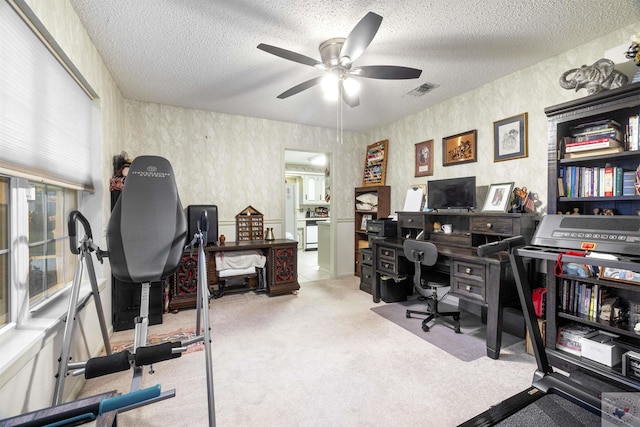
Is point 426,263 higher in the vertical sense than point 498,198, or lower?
lower

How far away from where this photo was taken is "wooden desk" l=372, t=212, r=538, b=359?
2291 millimetres

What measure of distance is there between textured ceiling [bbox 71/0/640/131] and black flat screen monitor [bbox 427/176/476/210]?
3.52ft

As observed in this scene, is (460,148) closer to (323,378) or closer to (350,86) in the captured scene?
(350,86)

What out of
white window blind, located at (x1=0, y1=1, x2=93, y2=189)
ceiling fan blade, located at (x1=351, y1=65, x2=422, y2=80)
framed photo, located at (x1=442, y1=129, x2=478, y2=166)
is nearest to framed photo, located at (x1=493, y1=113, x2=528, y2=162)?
framed photo, located at (x1=442, y1=129, x2=478, y2=166)

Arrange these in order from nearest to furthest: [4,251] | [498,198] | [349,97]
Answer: [4,251] → [349,97] → [498,198]

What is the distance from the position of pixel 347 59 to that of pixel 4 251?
230 centimetres

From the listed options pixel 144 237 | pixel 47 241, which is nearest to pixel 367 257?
pixel 144 237

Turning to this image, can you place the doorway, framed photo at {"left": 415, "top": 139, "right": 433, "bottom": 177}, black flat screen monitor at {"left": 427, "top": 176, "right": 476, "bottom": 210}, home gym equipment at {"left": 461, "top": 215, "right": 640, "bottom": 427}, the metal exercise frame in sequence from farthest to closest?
the doorway
framed photo at {"left": 415, "top": 139, "right": 433, "bottom": 177}
black flat screen monitor at {"left": 427, "top": 176, "right": 476, "bottom": 210}
home gym equipment at {"left": 461, "top": 215, "right": 640, "bottom": 427}
the metal exercise frame

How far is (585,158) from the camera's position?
202 centimetres

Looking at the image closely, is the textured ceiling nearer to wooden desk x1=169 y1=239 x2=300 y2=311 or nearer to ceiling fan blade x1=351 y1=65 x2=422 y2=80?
ceiling fan blade x1=351 y1=65 x2=422 y2=80

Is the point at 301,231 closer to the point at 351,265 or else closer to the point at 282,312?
the point at 351,265

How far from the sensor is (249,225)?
4184 mm

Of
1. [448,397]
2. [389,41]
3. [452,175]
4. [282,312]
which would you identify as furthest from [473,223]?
[282,312]

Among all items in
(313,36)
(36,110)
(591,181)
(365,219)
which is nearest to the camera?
(36,110)
